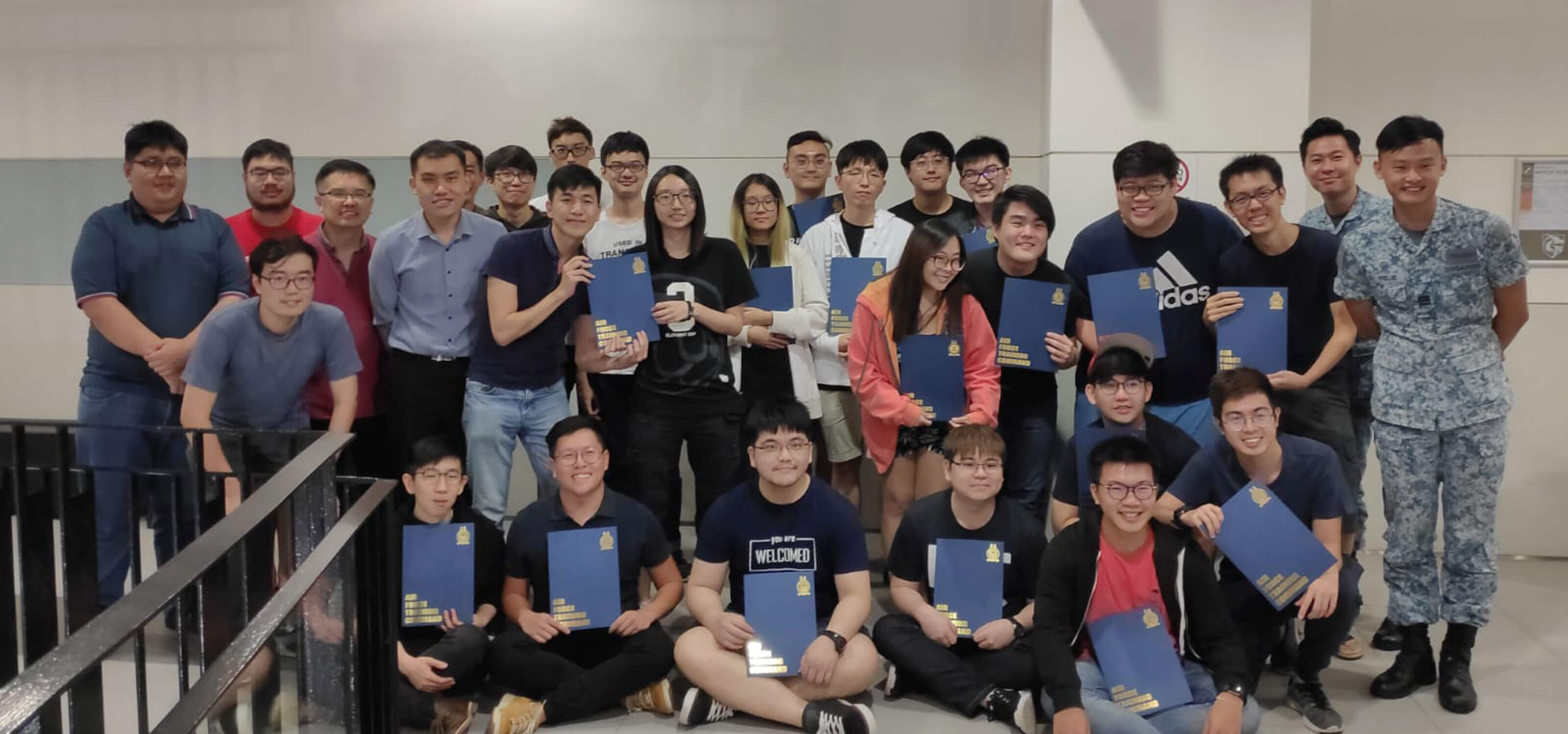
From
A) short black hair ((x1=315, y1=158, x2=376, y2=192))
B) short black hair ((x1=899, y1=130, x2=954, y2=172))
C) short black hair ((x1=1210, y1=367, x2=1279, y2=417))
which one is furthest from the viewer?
short black hair ((x1=899, y1=130, x2=954, y2=172))

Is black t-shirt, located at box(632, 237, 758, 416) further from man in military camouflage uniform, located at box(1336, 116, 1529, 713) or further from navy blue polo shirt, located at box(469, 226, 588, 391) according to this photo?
man in military camouflage uniform, located at box(1336, 116, 1529, 713)

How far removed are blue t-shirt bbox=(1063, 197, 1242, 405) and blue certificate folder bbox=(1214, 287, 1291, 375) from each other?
4.1 inches

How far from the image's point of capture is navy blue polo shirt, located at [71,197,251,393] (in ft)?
11.4

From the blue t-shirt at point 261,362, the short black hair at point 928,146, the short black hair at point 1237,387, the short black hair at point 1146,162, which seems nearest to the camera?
the short black hair at point 1237,387

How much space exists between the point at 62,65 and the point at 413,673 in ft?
14.2

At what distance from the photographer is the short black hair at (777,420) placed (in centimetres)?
313

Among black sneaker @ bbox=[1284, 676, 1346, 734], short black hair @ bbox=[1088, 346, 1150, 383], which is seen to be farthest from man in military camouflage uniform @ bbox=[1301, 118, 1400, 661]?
short black hair @ bbox=[1088, 346, 1150, 383]

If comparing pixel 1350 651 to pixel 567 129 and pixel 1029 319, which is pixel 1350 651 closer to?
pixel 1029 319

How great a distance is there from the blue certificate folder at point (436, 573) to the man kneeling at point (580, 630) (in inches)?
5.4

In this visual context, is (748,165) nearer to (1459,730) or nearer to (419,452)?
(419,452)

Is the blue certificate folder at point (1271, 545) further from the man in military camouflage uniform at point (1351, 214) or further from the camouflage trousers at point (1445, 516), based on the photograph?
the man in military camouflage uniform at point (1351, 214)

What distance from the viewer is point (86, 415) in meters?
3.58

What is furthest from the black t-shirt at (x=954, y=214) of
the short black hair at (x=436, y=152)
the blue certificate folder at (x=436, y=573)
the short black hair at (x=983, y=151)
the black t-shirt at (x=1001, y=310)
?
the blue certificate folder at (x=436, y=573)

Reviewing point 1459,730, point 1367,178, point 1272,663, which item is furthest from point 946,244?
point 1367,178
